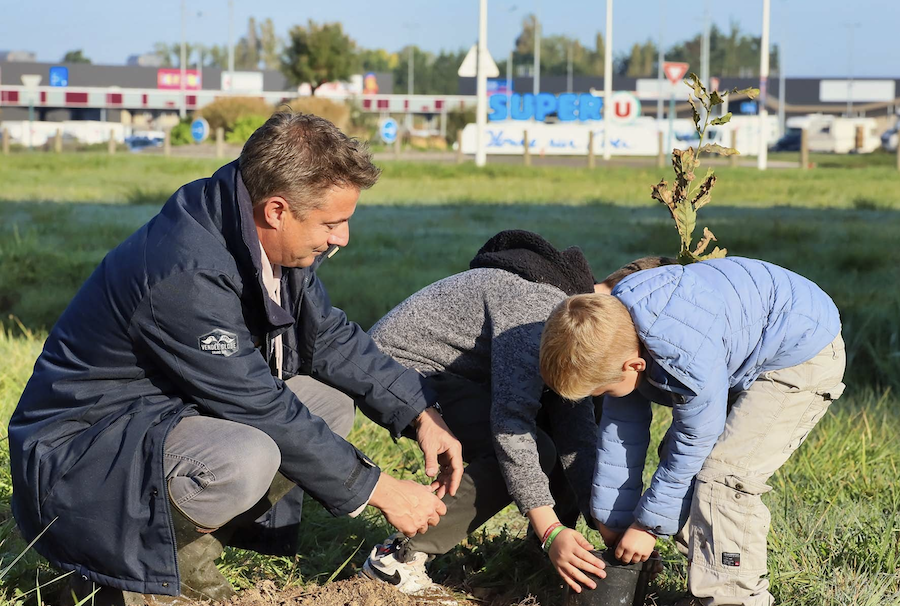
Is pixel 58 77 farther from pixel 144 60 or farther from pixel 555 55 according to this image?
pixel 555 55

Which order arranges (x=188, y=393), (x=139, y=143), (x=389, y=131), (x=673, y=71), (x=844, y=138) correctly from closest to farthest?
(x=188, y=393) < (x=673, y=71) < (x=389, y=131) < (x=139, y=143) < (x=844, y=138)

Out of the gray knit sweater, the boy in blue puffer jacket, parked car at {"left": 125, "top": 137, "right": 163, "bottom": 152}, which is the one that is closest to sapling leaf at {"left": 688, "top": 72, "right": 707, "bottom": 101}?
the boy in blue puffer jacket

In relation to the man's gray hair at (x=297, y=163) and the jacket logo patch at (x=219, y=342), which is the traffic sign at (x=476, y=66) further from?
the jacket logo patch at (x=219, y=342)

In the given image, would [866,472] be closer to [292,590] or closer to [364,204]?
[292,590]

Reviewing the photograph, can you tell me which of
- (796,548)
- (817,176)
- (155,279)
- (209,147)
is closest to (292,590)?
(155,279)

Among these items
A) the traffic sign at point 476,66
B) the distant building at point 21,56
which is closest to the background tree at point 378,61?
the distant building at point 21,56

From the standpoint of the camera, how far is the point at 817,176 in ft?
73.4

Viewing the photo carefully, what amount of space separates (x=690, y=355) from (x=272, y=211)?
1062mm

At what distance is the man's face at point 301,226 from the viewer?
2479mm

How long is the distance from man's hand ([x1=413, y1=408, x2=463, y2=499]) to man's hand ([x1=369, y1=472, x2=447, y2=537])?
0.15 meters

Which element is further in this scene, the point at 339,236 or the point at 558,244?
the point at 558,244

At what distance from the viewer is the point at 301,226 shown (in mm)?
2502

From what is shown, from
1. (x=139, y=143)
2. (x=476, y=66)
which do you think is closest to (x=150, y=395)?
(x=476, y=66)

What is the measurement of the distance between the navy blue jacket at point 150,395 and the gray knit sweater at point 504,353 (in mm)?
417
